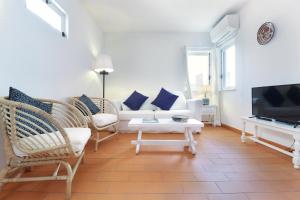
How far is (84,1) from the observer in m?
3.27

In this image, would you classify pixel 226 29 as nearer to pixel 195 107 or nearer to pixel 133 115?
pixel 195 107

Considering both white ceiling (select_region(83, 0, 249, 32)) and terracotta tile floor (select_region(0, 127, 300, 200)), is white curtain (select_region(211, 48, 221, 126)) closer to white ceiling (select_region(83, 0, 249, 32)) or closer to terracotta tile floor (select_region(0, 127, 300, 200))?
white ceiling (select_region(83, 0, 249, 32))

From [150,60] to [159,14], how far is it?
1250 millimetres

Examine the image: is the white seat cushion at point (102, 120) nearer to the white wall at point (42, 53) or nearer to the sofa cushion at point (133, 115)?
the white wall at point (42, 53)

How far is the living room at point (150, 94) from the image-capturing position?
144cm

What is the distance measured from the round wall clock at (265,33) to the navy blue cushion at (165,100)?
180 cm

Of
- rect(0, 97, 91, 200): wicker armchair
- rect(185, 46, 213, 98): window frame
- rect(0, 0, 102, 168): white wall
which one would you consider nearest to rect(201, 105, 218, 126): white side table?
rect(185, 46, 213, 98): window frame

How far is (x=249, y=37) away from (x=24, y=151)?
3.53 m

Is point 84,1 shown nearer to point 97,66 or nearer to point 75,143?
point 97,66

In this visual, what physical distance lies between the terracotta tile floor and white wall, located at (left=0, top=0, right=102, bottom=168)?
0.64 m

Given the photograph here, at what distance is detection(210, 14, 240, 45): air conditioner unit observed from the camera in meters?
3.61

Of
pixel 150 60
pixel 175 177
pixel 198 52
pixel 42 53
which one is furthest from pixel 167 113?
pixel 42 53

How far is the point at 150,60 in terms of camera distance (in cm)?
478

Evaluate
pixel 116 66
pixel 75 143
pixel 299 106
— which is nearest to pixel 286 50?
pixel 299 106
